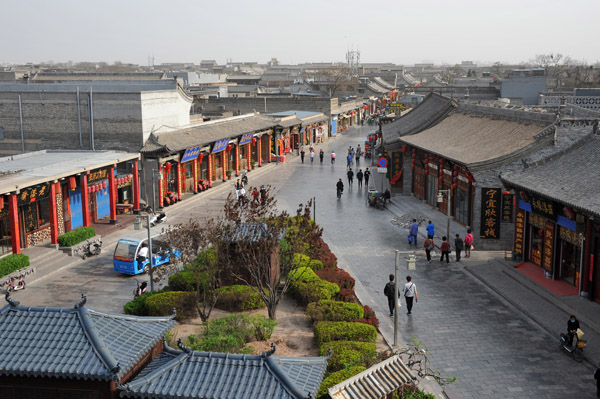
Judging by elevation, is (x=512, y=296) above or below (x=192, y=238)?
below

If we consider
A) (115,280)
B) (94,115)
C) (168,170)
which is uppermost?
(94,115)

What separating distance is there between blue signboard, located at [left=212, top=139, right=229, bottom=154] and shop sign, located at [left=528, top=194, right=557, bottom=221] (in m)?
23.3

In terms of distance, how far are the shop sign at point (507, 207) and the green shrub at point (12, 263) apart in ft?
56.0

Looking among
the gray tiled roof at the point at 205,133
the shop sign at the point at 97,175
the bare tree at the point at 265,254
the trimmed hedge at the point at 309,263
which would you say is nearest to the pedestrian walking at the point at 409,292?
the bare tree at the point at 265,254

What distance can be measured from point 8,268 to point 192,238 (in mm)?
7086

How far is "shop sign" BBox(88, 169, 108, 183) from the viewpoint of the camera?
27.5 m

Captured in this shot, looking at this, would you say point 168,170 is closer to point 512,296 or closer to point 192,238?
point 192,238

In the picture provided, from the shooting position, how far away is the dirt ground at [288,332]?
15047mm

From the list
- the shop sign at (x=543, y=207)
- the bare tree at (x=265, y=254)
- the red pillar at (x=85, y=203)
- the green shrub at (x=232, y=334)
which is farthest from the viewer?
the red pillar at (x=85, y=203)

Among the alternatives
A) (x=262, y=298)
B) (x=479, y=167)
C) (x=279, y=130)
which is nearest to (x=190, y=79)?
(x=279, y=130)

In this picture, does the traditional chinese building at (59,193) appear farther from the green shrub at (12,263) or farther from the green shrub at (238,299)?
the green shrub at (238,299)

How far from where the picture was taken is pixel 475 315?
1808cm

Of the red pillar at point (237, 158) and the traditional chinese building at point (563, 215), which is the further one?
the red pillar at point (237, 158)

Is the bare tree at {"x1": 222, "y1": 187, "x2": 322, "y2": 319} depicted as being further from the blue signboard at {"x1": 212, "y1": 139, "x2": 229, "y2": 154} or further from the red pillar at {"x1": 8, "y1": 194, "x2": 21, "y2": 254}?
the blue signboard at {"x1": 212, "y1": 139, "x2": 229, "y2": 154}
